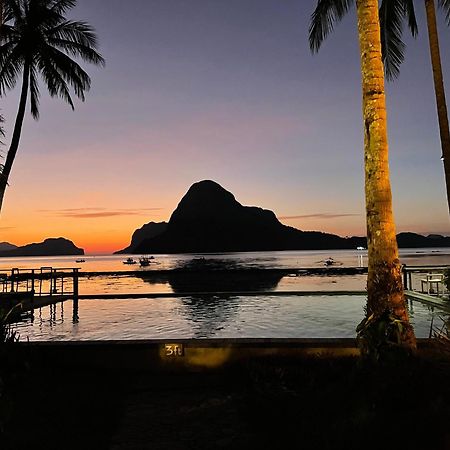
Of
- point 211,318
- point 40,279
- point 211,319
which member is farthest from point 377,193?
point 40,279

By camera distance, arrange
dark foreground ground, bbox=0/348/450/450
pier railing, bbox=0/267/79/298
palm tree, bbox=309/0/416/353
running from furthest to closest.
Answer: pier railing, bbox=0/267/79/298 → palm tree, bbox=309/0/416/353 → dark foreground ground, bbox=0/348/450/450

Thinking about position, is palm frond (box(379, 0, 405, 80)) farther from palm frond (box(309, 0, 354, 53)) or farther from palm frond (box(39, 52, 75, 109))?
palm frond (box(39, 52, 75, 109))

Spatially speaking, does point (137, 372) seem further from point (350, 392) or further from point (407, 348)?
point (407, 348)

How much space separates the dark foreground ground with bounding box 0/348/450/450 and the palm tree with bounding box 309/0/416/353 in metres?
0.63

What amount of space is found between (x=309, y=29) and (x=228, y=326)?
27.3 ft

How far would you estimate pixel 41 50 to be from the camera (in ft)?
63.8

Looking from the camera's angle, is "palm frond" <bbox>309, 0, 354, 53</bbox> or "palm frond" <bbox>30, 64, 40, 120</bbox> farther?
"palm frond" <bbox>30, 64, 40, 120</bbox>

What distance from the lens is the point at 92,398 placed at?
5973 millimetres

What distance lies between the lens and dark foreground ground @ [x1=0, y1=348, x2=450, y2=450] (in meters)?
4.22

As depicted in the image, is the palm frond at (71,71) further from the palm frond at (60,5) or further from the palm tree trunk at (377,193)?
the palm tree trunk at (377,193)

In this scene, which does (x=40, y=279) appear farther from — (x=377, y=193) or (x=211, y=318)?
(x=377, y=193)

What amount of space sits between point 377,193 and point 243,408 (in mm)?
3171

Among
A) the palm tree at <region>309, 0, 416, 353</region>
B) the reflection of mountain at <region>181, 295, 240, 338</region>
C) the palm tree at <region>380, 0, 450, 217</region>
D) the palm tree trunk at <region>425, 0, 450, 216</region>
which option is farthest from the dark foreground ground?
the palm tree at <region>380, 0, 450, 217</region>

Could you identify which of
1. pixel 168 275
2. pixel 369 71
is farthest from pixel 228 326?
pixel 168 275
